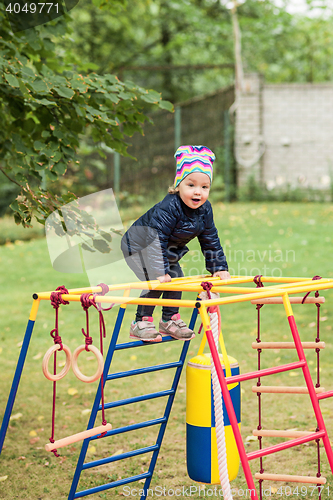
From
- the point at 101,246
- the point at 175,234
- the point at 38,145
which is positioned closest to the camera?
the point at 175,234

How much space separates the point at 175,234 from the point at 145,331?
1.73 feet

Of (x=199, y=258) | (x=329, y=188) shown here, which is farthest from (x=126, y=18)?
(x=199, y=258)

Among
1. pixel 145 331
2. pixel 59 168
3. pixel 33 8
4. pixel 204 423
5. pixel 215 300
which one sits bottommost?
pixel 204 423

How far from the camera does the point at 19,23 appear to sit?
14.7 feet

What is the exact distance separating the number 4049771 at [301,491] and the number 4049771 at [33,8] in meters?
3.79

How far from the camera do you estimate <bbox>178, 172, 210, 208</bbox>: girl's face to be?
2.86 m

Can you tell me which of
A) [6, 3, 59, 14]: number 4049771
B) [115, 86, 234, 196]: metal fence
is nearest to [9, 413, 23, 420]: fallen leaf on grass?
[6, 3, 59, 14]: number 4049771

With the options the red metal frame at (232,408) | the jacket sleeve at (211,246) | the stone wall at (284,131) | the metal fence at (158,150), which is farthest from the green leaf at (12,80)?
the stone wall at (284,131)

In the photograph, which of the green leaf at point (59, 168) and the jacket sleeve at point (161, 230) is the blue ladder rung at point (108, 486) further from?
the green leaf at point (59, 168)

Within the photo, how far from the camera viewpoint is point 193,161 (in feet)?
9.36

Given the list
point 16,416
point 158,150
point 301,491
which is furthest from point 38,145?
point 158,150

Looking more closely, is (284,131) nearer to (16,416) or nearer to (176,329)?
(16,416)

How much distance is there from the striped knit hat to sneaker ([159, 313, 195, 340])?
739 millimetres

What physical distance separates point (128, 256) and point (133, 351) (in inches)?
133
